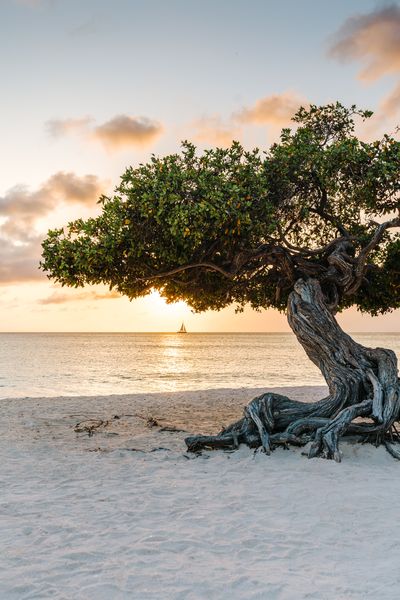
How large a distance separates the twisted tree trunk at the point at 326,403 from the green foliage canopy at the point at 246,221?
4.83 ft

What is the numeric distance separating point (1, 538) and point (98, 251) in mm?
6349

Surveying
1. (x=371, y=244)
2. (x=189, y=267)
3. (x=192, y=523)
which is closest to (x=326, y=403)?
(x=371, y=244)

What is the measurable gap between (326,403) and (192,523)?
16.7ft

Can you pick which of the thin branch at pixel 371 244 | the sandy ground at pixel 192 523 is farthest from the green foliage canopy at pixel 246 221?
the sandy ground at pixel 192 523

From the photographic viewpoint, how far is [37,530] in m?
6.65

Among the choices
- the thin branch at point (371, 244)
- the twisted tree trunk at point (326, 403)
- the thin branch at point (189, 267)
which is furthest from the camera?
the thin branch at point (189, 267)

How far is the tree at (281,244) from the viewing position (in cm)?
1062

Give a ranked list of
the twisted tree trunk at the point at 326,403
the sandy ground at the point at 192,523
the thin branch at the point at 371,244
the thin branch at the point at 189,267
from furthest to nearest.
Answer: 1. the thin branch at the point at 189,267
2. the thin branch at the point at 371,244
3. the twisted tree trunk at the point at 326,403
4. the sandy ground at the point at 192,523

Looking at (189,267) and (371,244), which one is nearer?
(371,244)

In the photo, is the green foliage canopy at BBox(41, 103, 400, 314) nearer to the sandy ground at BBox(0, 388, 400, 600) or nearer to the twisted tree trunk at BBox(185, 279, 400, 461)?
the twisted tree trunk at BBox(185, 279, 400, 461)

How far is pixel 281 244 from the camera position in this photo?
13.0 meters

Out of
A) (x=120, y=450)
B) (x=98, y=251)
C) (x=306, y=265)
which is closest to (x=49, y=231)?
(x=98, y=251)

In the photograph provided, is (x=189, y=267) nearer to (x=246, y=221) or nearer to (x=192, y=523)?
(x=246, y=221)

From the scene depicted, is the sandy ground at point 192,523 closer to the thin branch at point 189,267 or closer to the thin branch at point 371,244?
the thin branch at point 189,267
